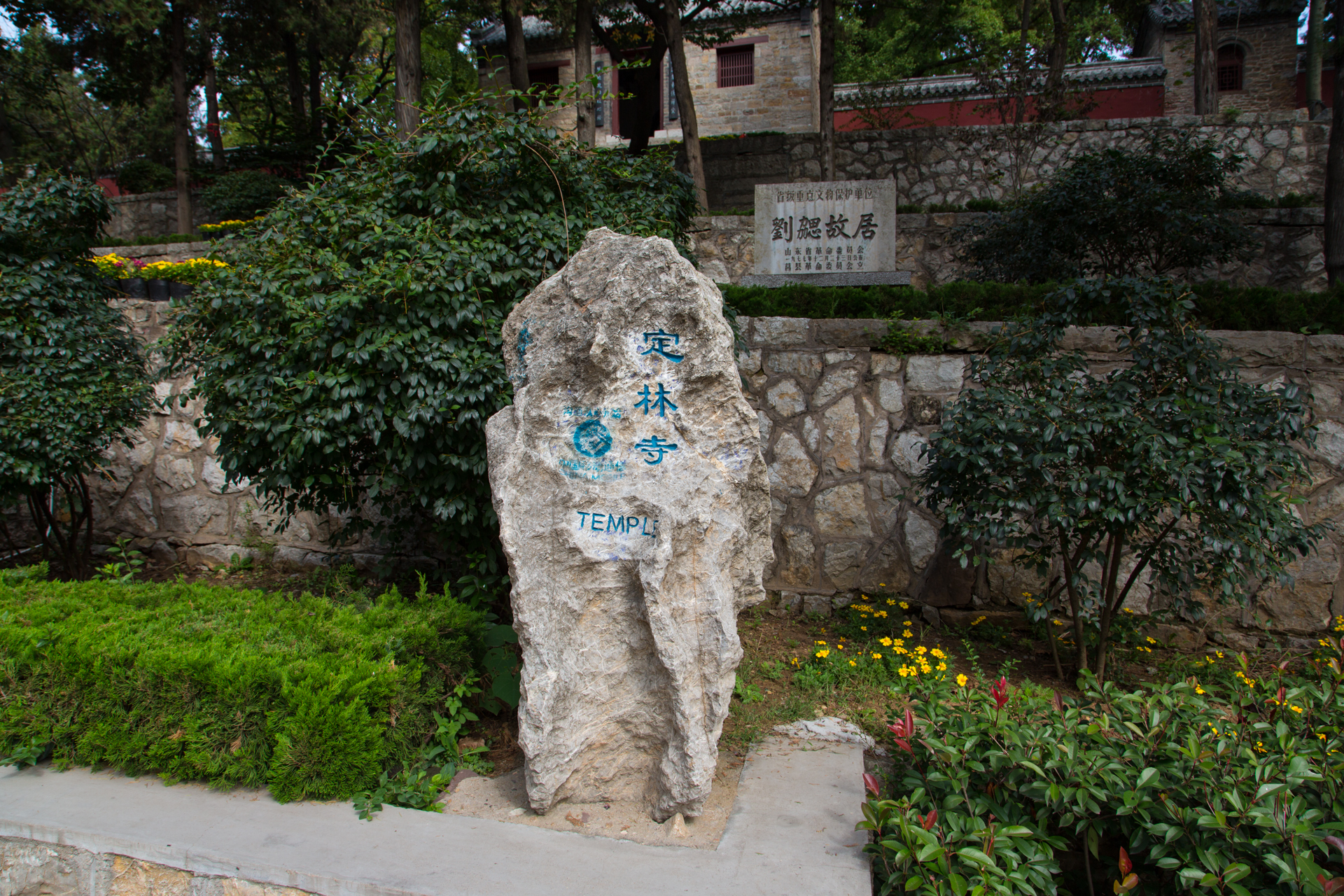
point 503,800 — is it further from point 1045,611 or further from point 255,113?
point 255,113

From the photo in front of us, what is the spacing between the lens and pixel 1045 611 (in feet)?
11.8

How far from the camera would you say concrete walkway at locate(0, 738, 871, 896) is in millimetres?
2344

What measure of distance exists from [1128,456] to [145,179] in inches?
663

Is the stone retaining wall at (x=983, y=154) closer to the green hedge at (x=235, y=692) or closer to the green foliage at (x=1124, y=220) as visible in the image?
the green foliage at (x=1124, y=220)

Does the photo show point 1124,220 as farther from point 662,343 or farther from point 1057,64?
point 1057,64

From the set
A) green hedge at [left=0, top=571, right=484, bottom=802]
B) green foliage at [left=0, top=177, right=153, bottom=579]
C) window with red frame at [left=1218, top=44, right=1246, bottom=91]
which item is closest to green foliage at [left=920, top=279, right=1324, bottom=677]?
green hedge at [left=0, top=571, right=484, bottom=802]

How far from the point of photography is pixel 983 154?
10.7m

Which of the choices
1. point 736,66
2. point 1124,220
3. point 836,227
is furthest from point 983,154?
point 736,66

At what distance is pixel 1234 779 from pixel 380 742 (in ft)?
9.03

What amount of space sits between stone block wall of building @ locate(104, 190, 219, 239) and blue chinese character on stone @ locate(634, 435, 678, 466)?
13.8 meters

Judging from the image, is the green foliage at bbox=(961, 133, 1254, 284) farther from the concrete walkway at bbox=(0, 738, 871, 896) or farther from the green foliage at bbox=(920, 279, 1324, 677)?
the concrete walkway at bbox=(0, 738, 871, 896)

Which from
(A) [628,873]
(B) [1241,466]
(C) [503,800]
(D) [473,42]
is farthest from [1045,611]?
(D) [473,42]

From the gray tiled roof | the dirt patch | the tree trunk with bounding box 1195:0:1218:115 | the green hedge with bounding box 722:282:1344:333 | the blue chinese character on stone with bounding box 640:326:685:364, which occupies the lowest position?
the dirt patch

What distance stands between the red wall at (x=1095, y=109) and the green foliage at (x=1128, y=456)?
1054 cm
